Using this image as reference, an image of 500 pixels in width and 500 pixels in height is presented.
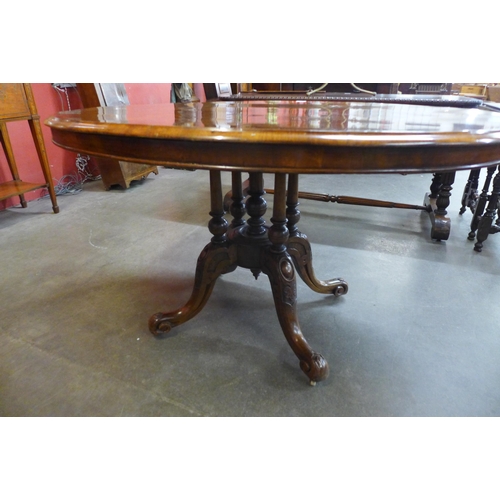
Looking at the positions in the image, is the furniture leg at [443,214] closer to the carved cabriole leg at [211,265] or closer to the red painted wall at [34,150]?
the carved cabriole leg at [211,265]

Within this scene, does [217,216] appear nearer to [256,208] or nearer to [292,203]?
[256,208]

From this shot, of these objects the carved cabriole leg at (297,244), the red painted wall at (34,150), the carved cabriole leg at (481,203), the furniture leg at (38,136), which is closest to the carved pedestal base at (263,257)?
the carved cabriole leg at (297,244)

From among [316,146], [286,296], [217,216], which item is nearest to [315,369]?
[286,296]

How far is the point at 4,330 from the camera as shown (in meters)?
1.29

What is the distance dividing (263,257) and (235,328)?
31 centimetres

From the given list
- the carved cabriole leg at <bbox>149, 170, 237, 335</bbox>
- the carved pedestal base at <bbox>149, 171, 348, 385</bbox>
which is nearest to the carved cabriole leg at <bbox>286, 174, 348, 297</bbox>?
the carved pedestal base at <bbox>149, 171, 348, 385</bbox>

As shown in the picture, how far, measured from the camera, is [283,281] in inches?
44.0

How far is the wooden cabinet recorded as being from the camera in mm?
1997

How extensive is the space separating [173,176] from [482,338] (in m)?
2.84

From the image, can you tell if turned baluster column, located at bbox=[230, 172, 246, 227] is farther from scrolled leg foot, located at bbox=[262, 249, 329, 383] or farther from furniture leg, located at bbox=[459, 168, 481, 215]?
furniture leg, located at bbox=[459, 168, 481, 215]

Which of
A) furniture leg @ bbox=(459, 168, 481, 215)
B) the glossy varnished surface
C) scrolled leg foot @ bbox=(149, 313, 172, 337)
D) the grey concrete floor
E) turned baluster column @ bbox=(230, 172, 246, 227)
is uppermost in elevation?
the glossy varnished surface

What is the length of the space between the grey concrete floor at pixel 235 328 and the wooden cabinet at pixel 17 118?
233 millimetres

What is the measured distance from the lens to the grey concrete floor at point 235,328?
101cm

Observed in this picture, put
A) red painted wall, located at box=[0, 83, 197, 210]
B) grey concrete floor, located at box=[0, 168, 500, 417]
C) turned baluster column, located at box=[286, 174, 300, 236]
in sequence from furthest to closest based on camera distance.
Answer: red painted wall, located at box=[0, 83, 197, 210], turned baluster column, located at box=[286, 174, 300, 236], grey concrete floor, located at box=[0, 168, 500, 417]
